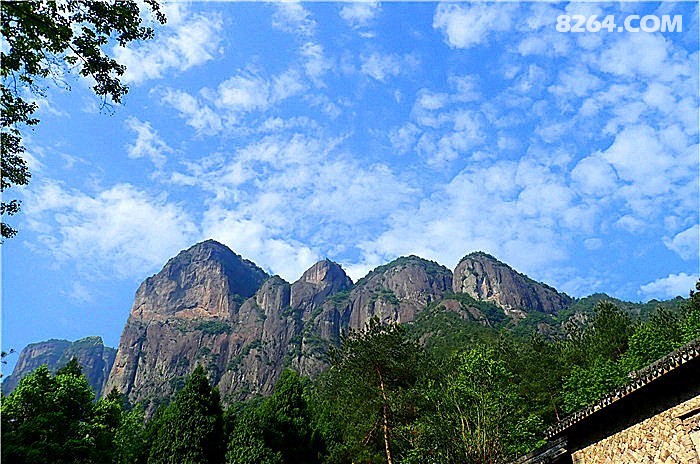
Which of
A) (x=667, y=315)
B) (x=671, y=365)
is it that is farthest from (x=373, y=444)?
(x=667, y=315)

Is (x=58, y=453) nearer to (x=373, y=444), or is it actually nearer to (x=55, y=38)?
(x=373, y=444)

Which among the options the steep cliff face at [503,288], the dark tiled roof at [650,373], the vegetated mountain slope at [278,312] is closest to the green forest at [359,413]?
the dark tiled roof at [650,373]

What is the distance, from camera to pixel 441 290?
376 feet

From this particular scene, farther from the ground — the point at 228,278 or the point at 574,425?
the point at 228,278

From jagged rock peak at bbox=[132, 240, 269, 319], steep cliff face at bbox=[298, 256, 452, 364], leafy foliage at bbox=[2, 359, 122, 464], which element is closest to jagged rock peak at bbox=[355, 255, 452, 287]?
steep cliff face at bbox=[298, 256, 452, 364]

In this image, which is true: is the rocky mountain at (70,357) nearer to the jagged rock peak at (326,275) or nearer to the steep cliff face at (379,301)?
the jagged rock peak at (326,275)

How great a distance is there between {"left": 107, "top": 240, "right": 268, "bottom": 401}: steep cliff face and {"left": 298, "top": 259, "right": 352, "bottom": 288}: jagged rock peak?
2109 centimetres

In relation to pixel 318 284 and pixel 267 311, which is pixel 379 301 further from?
pixel 267 311

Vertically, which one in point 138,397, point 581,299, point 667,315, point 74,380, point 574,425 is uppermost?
point 581,299

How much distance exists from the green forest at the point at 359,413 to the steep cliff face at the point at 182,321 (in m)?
83.5

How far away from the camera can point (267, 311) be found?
118m

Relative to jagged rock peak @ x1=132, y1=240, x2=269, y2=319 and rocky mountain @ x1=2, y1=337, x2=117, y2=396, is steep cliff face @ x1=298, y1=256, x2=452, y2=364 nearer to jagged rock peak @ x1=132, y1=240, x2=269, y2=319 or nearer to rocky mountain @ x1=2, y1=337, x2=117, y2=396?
jagged rock peak @ x1=132, y1=240, x2=269, y2=319

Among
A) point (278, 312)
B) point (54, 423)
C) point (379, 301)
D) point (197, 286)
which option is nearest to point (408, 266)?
point (379, 301)

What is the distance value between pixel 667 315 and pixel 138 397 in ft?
340
